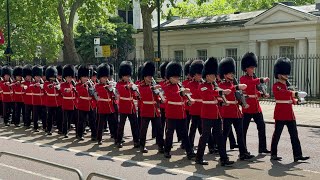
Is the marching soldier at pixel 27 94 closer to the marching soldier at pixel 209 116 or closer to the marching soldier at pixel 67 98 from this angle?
the marching soldier at pixel 67 98

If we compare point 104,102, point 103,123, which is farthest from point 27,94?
point 104,102

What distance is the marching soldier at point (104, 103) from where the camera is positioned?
11820 mm

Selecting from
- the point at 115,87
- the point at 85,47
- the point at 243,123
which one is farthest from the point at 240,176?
the point at 85,47

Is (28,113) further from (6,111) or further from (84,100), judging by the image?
(84,100)

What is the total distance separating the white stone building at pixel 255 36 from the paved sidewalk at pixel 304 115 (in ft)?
8.29

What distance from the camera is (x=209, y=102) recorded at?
9359 millimetres

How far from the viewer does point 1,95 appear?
16672 millimetres

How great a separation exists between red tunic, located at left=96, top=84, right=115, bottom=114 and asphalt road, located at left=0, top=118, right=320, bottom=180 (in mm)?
723

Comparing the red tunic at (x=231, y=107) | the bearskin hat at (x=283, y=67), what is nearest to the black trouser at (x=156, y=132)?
the red tunic at (x=231, y=107)

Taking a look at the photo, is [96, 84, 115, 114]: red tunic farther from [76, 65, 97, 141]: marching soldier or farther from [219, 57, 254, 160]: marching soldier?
[219, 57, 254, 160]: marching soldier

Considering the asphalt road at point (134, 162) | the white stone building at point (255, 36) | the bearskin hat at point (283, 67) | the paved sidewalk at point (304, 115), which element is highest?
the white stone building at point (255, 36)

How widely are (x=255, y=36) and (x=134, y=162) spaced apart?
59.0 feet

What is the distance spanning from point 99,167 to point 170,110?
5.47 feet

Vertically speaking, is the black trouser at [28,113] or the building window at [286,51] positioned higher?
the building window at [286,51]
